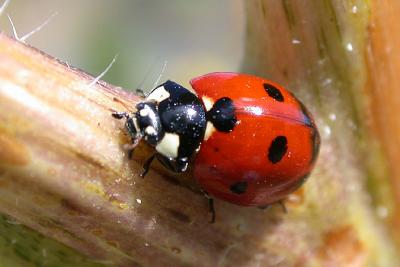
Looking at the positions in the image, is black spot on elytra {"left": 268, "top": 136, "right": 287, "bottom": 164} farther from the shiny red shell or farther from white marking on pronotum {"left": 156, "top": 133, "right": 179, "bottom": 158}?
white marking on pronotum {"left": 156, "top": 133, "right": 179, "bottom": 158}

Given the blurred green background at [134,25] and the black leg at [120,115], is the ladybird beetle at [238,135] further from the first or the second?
the blurred green background at [134,25]

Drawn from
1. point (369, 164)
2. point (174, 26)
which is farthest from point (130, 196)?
point (174, 26)

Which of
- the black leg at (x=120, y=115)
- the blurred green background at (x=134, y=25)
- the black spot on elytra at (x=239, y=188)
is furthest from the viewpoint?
the blurred green background at (x=134, y=25)

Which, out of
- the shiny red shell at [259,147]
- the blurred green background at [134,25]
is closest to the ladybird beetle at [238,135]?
the shiny red shell at [259,147]

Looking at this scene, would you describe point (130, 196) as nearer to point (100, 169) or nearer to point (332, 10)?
point (100, 169)

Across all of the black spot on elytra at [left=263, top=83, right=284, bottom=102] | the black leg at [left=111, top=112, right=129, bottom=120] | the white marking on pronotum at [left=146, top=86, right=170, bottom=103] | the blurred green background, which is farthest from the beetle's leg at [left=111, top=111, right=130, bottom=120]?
the blurred green background
